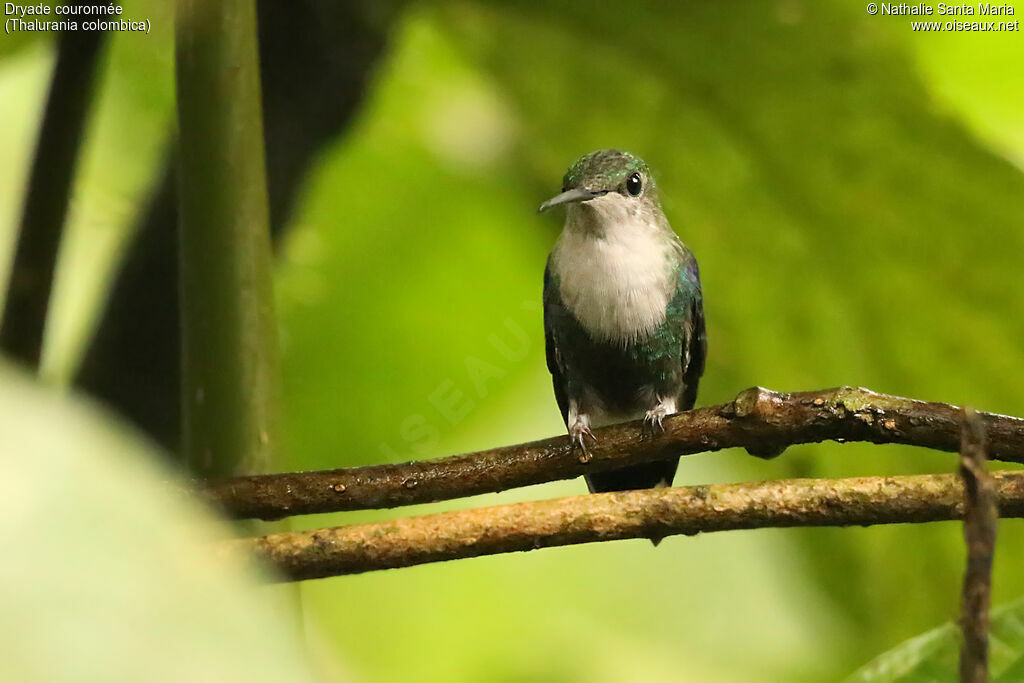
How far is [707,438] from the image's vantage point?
138 centimetres

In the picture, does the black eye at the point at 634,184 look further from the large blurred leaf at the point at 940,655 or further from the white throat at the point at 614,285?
the large blurred leaf at the point at 940,655

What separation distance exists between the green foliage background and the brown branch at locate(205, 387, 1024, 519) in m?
0.67

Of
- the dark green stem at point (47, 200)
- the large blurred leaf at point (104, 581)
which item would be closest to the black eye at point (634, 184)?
the dark green stem at point (47, 200)

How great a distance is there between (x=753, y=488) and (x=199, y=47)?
2.82 ft

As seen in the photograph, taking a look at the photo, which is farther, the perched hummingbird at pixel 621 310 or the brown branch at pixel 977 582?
the perched hummingbird at pixel 621 310

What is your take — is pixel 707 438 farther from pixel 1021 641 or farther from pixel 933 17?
pixel 933 17

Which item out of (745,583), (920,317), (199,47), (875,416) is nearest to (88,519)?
(875,416)

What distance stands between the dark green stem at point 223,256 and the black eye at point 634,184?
4.86ft

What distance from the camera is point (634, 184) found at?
2.89m

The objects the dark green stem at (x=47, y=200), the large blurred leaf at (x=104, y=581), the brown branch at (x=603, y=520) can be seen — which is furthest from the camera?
the dark green stem at (x=47, y=200)

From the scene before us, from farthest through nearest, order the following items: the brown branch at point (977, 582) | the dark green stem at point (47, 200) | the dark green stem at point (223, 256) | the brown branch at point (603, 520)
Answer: the dark green stem at point (47, 200) < the dark green stem at point (223, 256) < the brown branch at point (603, 520) < the brown branch at point (977, 582)

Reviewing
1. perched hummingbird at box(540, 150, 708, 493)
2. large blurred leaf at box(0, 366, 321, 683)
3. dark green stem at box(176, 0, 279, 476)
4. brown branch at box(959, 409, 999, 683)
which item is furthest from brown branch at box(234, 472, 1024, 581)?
perched hummingbird at box(540, 150, 708, 493)

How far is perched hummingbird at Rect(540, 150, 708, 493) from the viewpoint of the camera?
288 cm

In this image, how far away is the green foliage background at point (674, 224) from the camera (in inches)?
74.4
